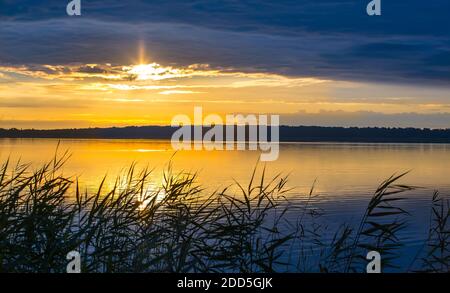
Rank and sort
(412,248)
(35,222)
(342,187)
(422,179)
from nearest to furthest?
(35,222)
(412,248)
(342,187)
(422,179)

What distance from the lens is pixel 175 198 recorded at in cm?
953

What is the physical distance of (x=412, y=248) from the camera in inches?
735

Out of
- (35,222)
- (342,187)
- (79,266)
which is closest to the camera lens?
(79,266)
